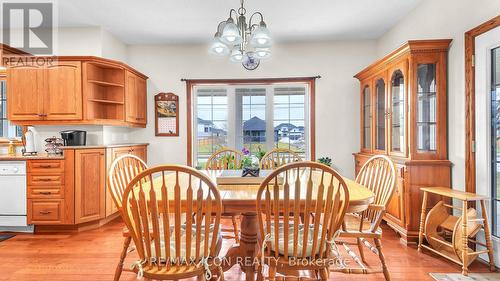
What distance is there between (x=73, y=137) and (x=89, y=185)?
0.64m

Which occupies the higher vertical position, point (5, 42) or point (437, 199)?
point (5, 42)

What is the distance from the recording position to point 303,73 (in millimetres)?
4246

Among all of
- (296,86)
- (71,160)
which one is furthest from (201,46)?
(71,160)

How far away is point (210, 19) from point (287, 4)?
981mm

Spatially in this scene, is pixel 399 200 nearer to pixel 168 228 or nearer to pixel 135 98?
pixel 168 228

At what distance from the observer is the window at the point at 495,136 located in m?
2.25

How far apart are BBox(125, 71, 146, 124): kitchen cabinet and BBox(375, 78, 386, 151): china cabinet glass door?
128 inches

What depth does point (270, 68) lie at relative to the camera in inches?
168

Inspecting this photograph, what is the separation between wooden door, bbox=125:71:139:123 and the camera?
3732 mm

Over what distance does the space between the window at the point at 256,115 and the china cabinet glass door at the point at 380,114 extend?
109 centimetres

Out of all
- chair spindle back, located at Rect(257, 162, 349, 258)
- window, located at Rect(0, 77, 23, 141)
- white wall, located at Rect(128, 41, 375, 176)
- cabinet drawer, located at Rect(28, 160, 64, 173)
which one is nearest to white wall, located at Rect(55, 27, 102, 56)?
white wall, located at Rect(128, 41, 375, 176)

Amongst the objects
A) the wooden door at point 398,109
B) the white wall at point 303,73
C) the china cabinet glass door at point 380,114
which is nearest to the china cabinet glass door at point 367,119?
the china cabinet glass door at point 380,114

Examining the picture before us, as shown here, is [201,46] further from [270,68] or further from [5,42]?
[5,42]

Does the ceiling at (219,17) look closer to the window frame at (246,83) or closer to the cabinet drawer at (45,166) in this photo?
the window frame at (246,83)
